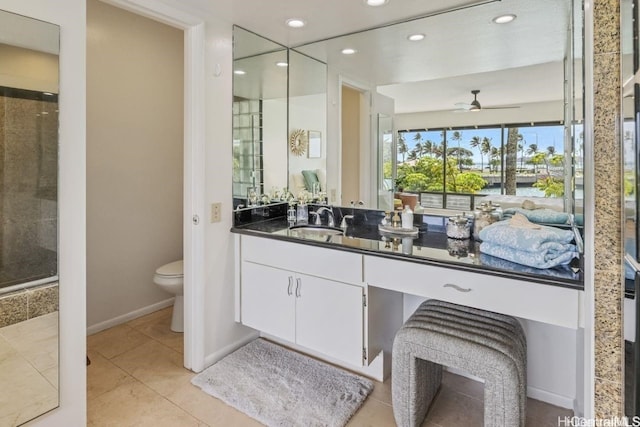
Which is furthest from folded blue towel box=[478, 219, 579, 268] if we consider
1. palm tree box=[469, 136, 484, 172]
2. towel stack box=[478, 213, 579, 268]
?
palm tree box=[469, 136, 484, 172]

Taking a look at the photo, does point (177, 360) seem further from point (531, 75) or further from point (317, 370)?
point (531, 75)

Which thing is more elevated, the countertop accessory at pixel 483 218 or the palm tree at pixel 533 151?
the palm tree at pixel 533 151

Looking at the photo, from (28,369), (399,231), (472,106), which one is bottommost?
(28,369)

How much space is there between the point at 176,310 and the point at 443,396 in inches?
79.2

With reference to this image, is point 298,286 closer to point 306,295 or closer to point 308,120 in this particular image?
point 306,295

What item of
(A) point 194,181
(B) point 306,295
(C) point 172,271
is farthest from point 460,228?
(C) point 172,271

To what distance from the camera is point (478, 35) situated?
2.19 metres

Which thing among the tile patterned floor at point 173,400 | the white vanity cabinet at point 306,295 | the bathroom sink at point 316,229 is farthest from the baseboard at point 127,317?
the bathroom sink at point 316,229

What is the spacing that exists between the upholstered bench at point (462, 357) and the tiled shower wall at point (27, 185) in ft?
5.44

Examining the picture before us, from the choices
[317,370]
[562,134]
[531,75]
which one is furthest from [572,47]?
[317,370]

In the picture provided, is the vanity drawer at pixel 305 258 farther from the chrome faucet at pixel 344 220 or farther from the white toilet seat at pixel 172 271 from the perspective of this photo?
the white toilet seat at pixel 172 271

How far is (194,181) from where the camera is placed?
7.29 feet

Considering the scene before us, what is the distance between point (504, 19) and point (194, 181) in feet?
6.70

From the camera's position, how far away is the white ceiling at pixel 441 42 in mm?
2006
